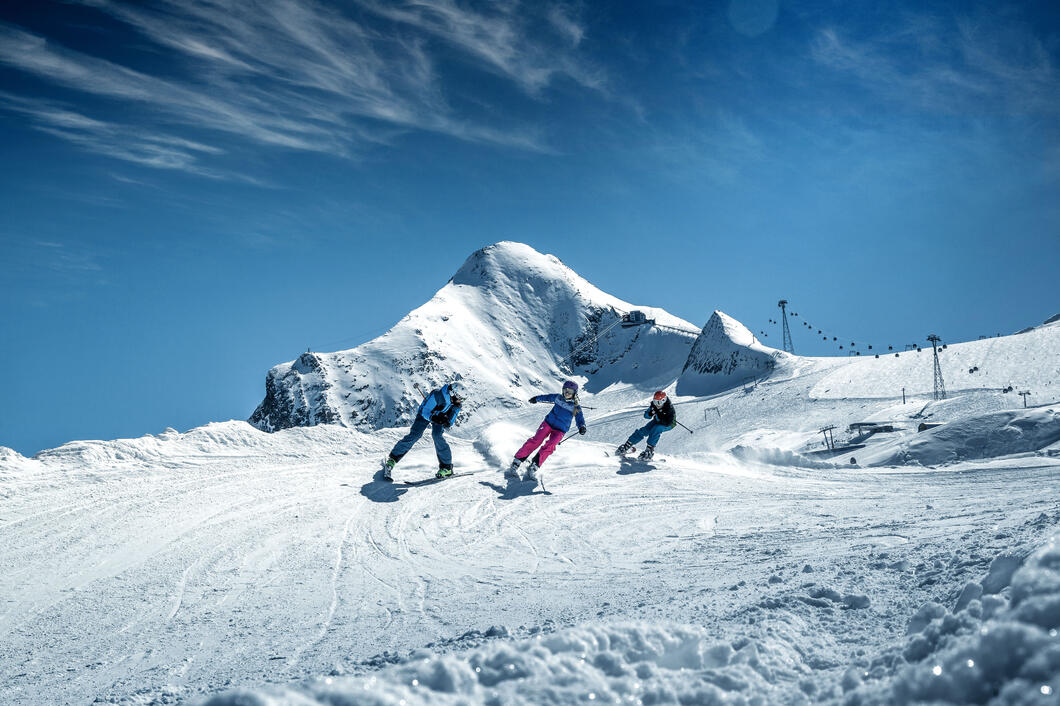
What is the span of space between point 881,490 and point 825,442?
17.7 m

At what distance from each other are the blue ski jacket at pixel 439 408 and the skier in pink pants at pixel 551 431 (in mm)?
1514

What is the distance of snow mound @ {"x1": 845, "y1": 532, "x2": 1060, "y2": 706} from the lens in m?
2.60

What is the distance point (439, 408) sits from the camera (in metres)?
12.7

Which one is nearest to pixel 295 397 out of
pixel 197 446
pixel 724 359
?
pixel 724 359

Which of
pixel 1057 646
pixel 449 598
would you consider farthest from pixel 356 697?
pixel 449 598

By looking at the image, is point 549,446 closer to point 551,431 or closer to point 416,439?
point 551,431

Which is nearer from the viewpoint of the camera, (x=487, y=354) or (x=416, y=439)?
(x=416, y=439)

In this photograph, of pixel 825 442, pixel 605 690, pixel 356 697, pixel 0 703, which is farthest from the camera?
pixel 825 442

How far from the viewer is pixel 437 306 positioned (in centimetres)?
13262

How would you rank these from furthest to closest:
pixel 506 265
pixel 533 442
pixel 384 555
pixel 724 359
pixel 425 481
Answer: pixel 506 265
pixel 724 359
pixel 533 442
pixel 425 481
pixel 384 555

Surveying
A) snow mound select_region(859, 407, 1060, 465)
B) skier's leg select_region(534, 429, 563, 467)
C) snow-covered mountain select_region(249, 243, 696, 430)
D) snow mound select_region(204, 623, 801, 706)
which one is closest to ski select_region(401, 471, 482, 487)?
skier's leg select_region(534, 429, 563, 467)

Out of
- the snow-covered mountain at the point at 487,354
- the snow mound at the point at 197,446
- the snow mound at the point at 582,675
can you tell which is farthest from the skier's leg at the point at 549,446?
the snow-covered mountain at the point at 487,354

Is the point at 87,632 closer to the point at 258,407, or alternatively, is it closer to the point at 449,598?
the point at 449,598

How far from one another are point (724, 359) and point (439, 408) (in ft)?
202
